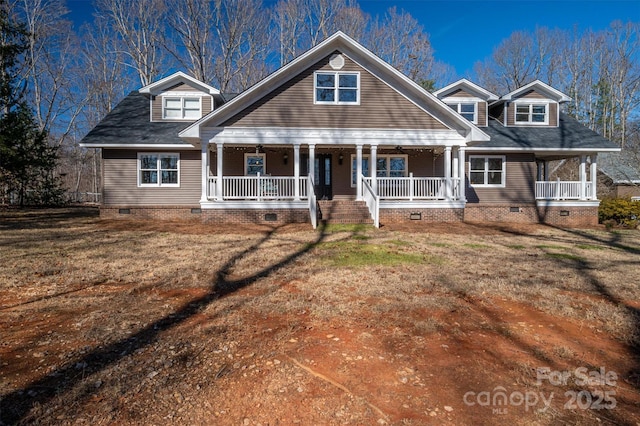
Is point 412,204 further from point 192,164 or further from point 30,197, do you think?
point 30,197

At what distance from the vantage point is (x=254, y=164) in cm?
1614

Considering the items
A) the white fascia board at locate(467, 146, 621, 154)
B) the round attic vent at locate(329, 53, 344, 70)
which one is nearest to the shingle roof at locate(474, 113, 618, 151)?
the white fascia board at locate(467, 146, 621, 154)

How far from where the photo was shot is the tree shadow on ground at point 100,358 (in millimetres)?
2543

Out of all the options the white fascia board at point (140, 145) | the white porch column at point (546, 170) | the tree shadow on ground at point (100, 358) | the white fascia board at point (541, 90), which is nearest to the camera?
the tree shadow on ground at point (100, 358)

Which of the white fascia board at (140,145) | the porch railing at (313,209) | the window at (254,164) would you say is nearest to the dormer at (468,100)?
the porch railing at (313,209)

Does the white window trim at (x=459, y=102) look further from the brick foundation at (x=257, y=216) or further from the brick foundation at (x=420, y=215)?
the brick foundation at (x=257, y=216)

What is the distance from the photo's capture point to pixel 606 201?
16406 mm

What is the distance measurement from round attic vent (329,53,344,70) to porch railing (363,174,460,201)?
4.40 meters

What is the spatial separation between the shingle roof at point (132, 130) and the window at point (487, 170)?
1274 cm

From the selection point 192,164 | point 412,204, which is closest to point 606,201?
point 412,204

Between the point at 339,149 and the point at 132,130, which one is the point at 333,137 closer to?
the point at 339,149

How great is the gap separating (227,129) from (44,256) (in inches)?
294

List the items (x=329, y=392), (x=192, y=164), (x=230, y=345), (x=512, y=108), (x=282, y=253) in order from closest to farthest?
(x=329, y=392) → (x=230, y=345) → (x=282, y=253) → (x=192, y=164) → (x=512, y=108)

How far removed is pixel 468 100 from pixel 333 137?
7670mm
